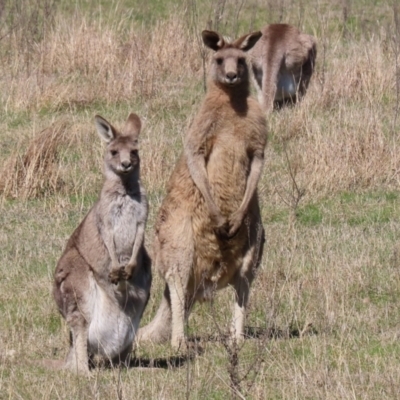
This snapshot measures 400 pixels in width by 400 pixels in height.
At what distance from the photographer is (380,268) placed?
725 cm

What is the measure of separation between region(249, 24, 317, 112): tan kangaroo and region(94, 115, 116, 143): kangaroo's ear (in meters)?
6.23

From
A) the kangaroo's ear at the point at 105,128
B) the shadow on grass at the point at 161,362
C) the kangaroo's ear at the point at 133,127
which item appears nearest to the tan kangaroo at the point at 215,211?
the shadow on grass at the point at 161,362

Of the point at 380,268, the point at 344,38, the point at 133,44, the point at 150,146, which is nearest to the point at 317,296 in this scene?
the point at 380,268

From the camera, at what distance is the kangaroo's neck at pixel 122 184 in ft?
19.6

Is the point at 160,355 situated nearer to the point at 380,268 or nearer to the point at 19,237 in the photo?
the point at 380,268

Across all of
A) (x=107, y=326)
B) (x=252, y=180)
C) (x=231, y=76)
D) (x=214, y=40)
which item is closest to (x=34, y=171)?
(x=214, y=40)

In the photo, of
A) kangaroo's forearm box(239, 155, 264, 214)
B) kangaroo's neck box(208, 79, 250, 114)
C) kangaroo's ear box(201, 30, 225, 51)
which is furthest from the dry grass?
kangaroo's forearm box(239, 155, 264, 214)

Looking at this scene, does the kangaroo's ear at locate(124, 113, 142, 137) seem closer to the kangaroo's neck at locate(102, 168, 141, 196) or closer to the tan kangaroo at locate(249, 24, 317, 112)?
the kangaroo's neck at locate(102, 168, 141, 196)

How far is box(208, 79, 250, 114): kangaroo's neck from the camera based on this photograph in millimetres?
6742

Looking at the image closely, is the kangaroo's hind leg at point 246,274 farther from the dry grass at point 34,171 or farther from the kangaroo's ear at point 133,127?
the dry grass at point 34,171

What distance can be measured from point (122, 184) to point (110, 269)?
1.50ft

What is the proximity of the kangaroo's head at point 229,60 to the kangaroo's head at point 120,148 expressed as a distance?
87 cm

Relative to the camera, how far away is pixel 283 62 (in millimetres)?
12672

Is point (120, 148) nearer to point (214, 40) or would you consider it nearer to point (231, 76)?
point (231, 76)
